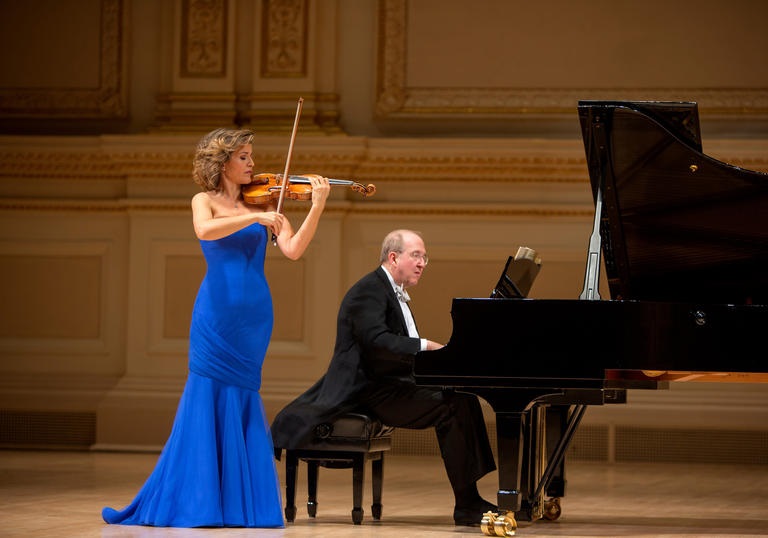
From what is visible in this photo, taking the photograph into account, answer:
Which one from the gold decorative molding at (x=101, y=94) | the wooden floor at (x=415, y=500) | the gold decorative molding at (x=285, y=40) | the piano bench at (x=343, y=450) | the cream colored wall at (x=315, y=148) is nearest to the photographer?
the wooden floor at (x=415, y=500)

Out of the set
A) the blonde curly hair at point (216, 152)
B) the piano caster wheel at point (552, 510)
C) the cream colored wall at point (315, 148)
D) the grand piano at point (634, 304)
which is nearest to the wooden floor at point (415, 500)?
the piano caster wheel at point (552, 510)

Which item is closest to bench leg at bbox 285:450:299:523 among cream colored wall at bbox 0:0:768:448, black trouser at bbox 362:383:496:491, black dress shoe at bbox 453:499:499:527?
black trouser at bbox 362:383:496:491

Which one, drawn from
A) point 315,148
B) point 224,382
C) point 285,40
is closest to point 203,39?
point 285,40

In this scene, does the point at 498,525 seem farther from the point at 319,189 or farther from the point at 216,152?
the point at 216,152

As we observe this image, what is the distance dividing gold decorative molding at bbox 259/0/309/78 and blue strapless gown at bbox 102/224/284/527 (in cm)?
361

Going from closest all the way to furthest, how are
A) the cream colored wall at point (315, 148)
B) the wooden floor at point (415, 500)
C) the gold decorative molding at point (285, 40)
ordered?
the wooden floor at point (415, 500), the cream colored wall at point (315, 148), the gold decorative molding at point (285, 40)

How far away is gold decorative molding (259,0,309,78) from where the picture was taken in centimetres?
784

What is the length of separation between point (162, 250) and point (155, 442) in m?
1.22

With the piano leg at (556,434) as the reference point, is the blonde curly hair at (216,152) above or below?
above

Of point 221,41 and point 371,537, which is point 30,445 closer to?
point 221,41

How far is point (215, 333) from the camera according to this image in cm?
430

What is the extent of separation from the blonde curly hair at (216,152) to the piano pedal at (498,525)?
151 cm

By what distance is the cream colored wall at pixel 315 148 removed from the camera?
7.56m

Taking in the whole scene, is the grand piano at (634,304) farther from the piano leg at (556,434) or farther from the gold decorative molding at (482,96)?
the gold decorative molding at (482,96)
